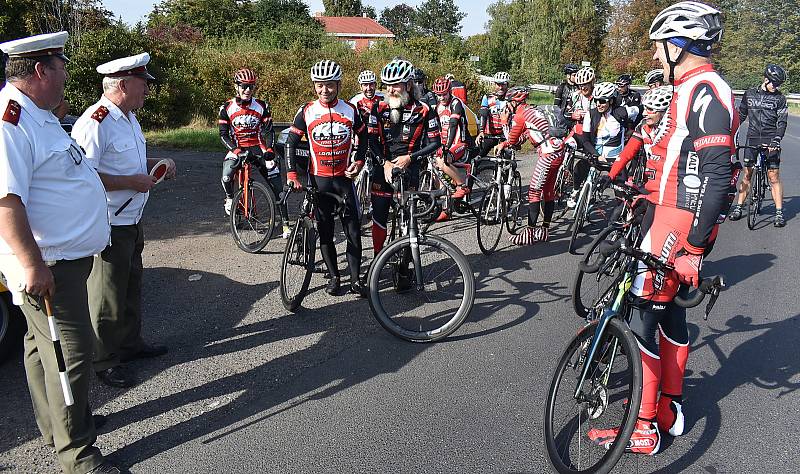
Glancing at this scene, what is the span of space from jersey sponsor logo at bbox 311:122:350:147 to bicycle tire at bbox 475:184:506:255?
2463mm

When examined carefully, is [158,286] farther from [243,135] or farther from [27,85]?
[27,85]

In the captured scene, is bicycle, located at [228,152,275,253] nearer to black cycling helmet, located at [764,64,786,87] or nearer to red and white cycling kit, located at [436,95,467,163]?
red and white cycling kit, located at [436,95,467,163]

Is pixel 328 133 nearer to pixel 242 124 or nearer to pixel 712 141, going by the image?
pixel 242 124

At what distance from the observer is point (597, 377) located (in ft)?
10.5

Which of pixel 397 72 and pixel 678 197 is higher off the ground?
pixel 397 72

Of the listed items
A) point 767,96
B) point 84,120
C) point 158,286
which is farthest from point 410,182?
point 767,96

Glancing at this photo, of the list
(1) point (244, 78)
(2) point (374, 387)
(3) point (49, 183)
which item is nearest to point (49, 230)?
(3) point (49, 183)

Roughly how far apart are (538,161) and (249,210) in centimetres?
393

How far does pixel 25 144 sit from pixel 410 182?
153 inches

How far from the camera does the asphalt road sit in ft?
10.6

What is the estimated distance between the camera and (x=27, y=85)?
279 centimetres

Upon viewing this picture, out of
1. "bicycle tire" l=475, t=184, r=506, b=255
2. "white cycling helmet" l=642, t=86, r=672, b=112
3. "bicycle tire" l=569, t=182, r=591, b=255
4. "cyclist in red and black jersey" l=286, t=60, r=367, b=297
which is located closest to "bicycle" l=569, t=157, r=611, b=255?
"bicycle tire" l=569, t=182, r=591, b=255

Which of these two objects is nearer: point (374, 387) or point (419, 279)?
point (374, 387)

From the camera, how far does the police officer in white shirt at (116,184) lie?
12.2ft
